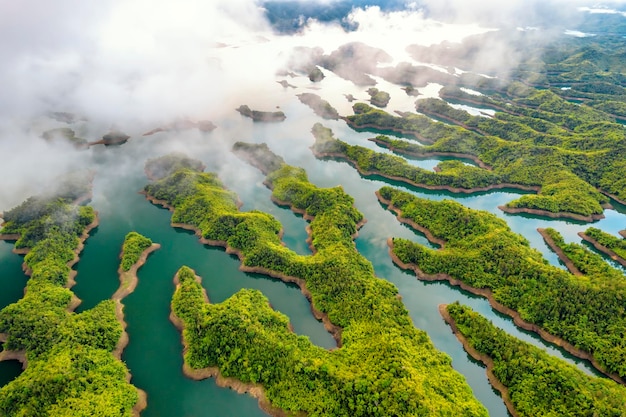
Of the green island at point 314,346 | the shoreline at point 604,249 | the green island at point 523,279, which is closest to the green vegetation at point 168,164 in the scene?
the green island at point 314,346

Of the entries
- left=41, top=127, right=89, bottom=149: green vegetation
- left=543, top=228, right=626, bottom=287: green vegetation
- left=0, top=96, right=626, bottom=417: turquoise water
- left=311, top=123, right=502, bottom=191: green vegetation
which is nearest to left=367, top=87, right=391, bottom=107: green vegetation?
left=311, top=123, right=502, bottom=191: green vegetation

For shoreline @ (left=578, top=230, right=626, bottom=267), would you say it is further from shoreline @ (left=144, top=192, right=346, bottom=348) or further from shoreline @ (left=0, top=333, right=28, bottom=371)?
shoreline @ (left=0, top=333, right=28, bottom=371)

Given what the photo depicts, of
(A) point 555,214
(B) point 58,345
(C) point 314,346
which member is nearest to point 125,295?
(B) point 58,345

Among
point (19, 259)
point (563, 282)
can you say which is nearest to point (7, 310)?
point (19, 259)

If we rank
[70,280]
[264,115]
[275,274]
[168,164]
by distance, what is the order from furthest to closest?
[264,115]
[168,164]
[275,274]
[70,280]

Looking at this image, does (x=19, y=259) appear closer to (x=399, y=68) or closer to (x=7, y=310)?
(x=7, y=310)

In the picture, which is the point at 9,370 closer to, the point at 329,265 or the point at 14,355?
the point at 14,355
